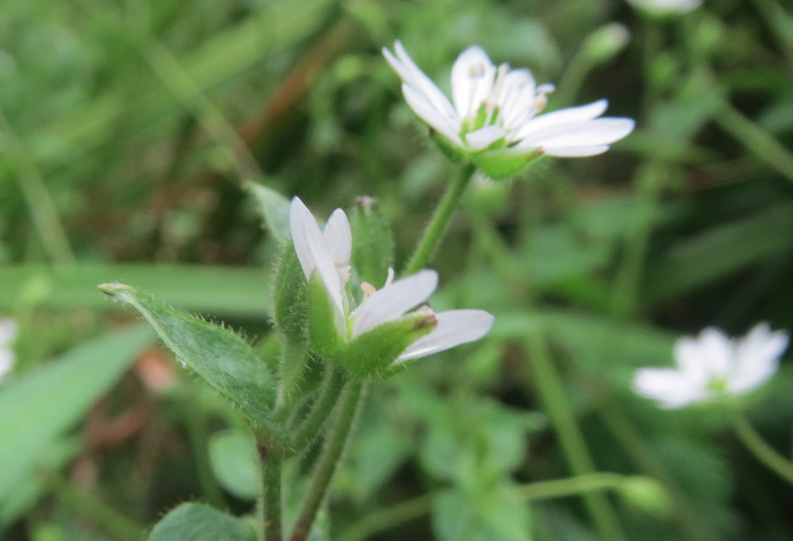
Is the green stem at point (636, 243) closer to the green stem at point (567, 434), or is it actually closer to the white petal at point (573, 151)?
the green stem at point (567, 434)

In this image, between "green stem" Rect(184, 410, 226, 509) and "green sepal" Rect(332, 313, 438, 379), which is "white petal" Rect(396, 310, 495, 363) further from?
"green stem" Rect(184, 410, 226, 509)

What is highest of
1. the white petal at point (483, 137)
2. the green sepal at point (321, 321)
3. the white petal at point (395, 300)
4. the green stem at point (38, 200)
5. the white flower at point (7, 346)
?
the green stem at point (38, 200)

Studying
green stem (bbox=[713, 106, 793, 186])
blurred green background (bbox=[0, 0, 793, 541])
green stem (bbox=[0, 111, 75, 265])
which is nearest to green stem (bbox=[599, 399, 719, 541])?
blurred green background (bbox=[0, 0, 793, 541])

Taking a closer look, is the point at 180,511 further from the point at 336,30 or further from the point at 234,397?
the point at 336,30

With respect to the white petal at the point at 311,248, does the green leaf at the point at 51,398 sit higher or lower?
higher

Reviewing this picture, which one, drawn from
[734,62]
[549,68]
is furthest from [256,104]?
[734,62]

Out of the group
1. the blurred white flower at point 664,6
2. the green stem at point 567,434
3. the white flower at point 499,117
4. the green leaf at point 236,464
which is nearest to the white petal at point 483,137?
the white flower at point 499,117

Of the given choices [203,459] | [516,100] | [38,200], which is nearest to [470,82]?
[516,100]

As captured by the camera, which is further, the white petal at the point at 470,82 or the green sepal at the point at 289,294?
the white petal at the point at 470,82
